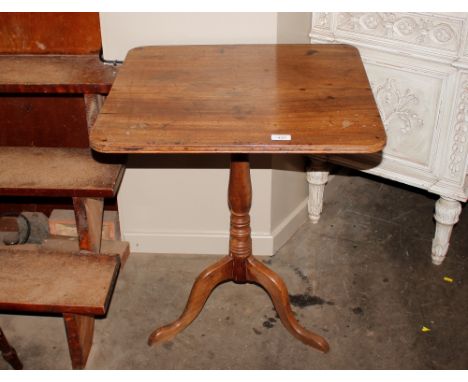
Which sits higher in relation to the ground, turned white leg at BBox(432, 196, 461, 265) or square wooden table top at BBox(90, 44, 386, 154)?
square wooden table top at BBox(90, 44, 386, 154)

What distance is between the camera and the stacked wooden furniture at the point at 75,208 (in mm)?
2492

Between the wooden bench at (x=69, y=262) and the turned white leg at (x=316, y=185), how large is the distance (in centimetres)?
96

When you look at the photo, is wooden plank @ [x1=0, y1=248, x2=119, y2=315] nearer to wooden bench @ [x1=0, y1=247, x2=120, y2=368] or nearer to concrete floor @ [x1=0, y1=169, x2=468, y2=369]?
wooden bench @ [x1=0, y1=247, x2=120, y2=368]

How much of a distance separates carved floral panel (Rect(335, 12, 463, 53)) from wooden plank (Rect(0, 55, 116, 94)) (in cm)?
100

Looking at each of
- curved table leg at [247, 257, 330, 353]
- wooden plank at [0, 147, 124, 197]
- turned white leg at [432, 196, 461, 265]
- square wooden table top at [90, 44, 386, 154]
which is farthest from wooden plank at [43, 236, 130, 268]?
turned white leg at [432, 196, 461, 265]

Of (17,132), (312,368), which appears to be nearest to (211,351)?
(312,368)

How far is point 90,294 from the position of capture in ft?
8.20

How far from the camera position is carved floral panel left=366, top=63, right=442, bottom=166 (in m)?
2.72

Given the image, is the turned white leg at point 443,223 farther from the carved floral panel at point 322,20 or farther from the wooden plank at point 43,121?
the wooden plank at point 43,121

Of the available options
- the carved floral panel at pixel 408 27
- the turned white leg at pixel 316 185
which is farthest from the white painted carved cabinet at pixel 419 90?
the turned white leg at pixel 316 185

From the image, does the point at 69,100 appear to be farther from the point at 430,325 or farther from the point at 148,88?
the point at 430,325

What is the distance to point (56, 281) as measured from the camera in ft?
8.41

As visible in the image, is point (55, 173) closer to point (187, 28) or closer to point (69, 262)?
point (69, 262)

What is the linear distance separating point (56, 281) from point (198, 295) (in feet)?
1.81
